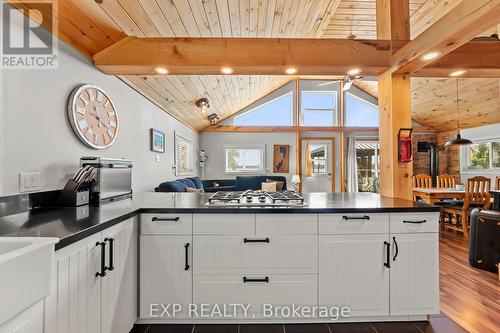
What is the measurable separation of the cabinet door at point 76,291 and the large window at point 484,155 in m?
7.46

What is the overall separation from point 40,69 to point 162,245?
4.68ft

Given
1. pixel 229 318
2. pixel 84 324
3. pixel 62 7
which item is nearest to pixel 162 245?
pixel 84 324

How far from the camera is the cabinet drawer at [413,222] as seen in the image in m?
1.73

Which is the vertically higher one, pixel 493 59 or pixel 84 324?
pixel 493 59

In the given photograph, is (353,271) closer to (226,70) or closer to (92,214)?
(92,214)

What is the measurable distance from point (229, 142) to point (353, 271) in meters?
5.61

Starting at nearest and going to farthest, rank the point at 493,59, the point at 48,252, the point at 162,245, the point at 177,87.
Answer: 1. the point at 48,252
2. the point at 162,245
3. the point at 493,59
4. the point at 177,87

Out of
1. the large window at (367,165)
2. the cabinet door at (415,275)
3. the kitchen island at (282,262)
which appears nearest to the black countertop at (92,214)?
the kitchen island at (282,262)

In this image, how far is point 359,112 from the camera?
282 inches

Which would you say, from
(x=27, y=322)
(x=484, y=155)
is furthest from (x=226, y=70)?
(x=484, y=155)

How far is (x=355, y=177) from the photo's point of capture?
708 cm

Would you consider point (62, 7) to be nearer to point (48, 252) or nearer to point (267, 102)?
point (48, 252)

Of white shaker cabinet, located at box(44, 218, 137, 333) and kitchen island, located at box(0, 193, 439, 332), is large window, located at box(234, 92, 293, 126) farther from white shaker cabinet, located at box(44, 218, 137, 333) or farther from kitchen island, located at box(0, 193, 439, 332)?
white shaker cabinet, located at box(44, 218, 137, 333)

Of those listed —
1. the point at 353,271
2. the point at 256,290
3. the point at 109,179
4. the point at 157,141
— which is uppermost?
the point at 157,141
